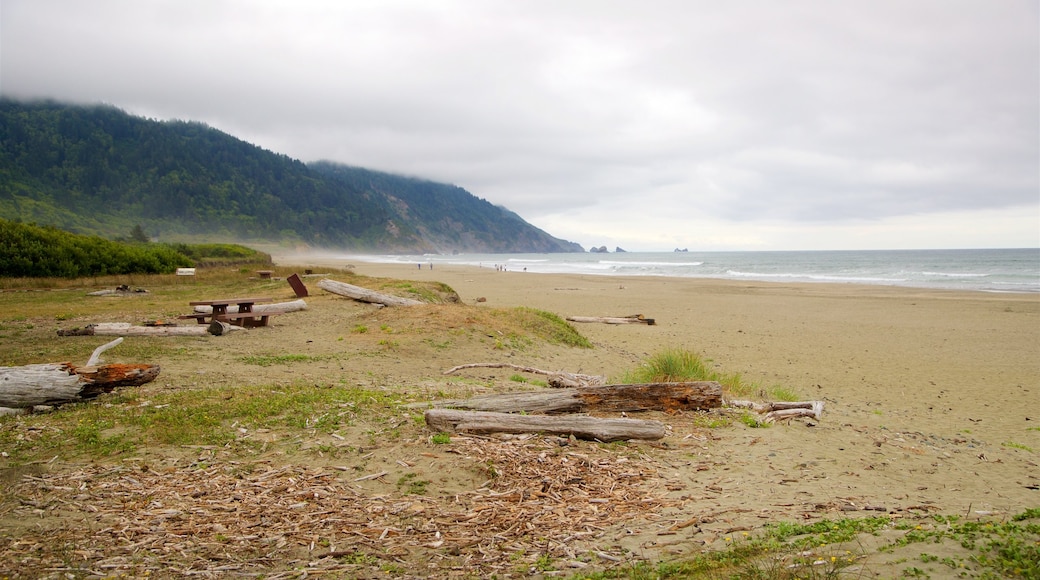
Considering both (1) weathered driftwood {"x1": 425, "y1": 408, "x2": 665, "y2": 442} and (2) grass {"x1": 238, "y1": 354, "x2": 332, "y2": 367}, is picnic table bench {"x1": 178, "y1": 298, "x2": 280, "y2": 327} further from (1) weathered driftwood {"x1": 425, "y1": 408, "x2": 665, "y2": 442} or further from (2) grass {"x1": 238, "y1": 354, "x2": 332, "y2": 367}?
(1) weathered driftwood {"x1": 425, "y1": 408, "x2": 665, "y2": 442}

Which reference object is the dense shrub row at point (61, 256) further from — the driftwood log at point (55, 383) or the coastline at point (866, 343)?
the driftwood log at point (55, 383)

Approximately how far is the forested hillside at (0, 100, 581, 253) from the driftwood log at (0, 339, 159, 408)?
105 metres

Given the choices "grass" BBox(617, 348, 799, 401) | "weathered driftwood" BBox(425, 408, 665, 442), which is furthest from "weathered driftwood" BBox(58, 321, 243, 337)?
"grass" BBox(617, 348, 799, 401)

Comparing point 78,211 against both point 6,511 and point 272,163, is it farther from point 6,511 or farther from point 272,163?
point 6,511

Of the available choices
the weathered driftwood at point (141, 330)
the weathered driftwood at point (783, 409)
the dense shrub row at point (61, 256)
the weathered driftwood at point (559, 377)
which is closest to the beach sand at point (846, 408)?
the weathered driftwood at point (783, 409)

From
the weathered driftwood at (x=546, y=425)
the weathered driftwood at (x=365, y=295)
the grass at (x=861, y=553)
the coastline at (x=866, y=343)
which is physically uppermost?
the weathered driftwood at (x=365, y=295)

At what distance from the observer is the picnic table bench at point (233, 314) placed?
13.5m

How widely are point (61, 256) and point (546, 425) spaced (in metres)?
26.9

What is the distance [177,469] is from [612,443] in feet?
13.3

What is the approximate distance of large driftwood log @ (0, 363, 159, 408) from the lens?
666 cm

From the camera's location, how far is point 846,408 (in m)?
9.21

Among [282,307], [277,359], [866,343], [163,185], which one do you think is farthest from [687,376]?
[163,185]

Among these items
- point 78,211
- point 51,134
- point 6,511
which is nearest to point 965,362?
point 6,511

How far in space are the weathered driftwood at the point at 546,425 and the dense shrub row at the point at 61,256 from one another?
2562 cm
